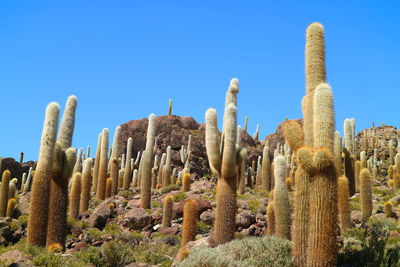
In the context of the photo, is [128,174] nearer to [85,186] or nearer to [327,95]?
[85,186]

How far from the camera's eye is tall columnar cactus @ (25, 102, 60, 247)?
1252cm

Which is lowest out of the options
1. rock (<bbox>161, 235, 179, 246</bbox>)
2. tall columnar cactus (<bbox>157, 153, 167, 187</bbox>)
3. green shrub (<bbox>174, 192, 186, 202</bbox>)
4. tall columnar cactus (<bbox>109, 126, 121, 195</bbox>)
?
rock (<bbox>161, 235, 179, 246</bbox>)

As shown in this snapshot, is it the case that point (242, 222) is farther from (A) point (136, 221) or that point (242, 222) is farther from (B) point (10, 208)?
(B) point (10, 208)

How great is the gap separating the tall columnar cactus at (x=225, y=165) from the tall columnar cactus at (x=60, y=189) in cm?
439

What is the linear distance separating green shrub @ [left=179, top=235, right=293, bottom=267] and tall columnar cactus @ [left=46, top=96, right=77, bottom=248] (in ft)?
15.7

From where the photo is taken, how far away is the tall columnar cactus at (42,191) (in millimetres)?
12523

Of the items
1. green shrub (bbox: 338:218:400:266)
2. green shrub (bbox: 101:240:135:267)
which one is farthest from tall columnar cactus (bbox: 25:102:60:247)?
green shrub (bbox: 338:218:400:266)

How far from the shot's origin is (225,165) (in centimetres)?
1309

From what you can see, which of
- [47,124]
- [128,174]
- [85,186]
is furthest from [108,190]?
[47,124]

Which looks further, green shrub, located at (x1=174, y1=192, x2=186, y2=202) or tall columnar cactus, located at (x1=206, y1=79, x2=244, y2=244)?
green shrub, located at (x1=174, y1=192, x2=186, y2=202)

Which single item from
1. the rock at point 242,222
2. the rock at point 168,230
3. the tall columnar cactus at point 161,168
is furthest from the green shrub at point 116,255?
the tall columnar cactus at point 161,168

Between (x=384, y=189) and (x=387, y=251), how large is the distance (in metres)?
13.9

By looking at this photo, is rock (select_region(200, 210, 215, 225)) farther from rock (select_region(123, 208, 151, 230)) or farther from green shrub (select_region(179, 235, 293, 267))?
green shrub (select_region(179, 235, 293, 267))

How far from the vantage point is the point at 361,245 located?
11.0m
